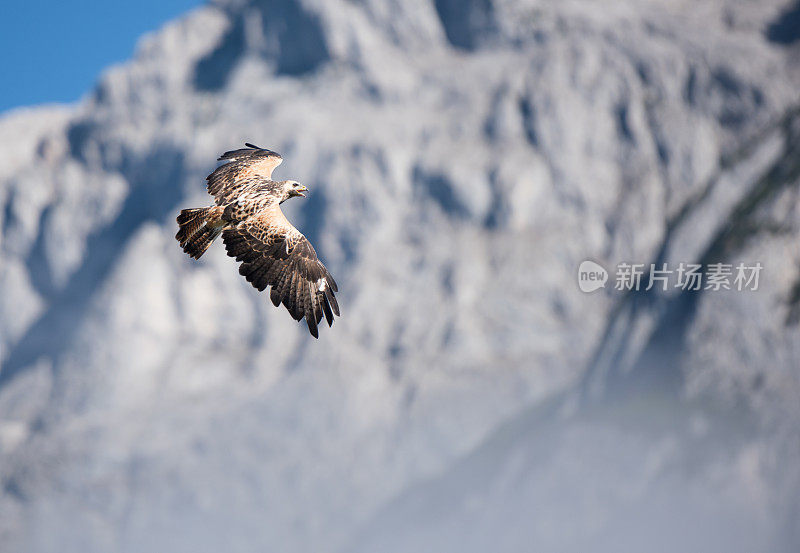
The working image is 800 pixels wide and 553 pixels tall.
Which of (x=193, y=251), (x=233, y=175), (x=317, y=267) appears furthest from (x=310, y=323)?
(x=233, y=175)

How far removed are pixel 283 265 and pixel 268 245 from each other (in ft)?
3.54

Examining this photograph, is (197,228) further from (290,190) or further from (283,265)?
(290,190)

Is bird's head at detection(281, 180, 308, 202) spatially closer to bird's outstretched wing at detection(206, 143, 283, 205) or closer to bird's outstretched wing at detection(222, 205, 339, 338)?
bird's outstretched wing at detection(222, 205, 339, 338)

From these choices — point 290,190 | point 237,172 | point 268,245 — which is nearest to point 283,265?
point 268,245

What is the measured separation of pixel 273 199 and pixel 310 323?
6710 mm

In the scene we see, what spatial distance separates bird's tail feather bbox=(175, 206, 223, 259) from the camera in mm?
38375

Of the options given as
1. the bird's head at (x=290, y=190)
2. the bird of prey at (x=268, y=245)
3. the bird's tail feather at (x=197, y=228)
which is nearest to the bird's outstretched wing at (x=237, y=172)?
the bird of prey at (x=268, y=245)

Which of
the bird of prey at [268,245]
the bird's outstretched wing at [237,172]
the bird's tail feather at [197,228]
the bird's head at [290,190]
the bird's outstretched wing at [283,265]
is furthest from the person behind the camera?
the bird's outstretched wing at [237,172]

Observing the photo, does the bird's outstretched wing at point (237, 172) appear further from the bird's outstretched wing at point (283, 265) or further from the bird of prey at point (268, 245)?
the bird's outstretched wing at point (283, 265)

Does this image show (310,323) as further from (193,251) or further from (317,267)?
(193,251)

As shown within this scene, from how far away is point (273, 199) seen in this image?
39719 millimetres

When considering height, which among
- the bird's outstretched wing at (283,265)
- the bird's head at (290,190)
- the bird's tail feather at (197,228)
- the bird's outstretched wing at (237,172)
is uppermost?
the bird's outstretched wing at (237,172)

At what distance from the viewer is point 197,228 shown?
1513 inches

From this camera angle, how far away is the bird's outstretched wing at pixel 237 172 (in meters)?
41.7
